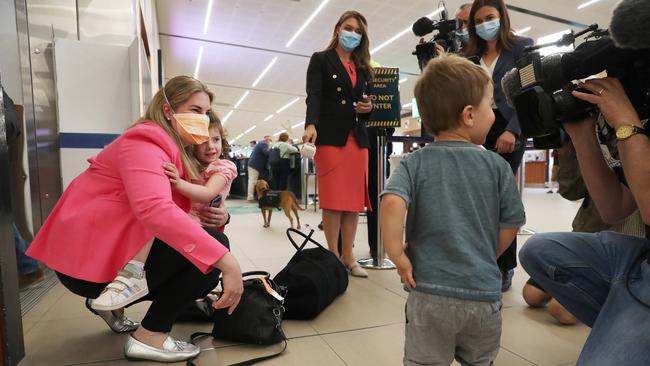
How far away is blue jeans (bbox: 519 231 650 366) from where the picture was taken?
0.70 meters

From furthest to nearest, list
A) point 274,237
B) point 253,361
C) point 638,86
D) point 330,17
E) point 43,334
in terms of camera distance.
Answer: point 330,17, point 274,237, point 43,334, point 253,361, point 638,86

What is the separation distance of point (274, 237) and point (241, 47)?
21.4ft

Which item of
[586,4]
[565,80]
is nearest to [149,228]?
[565,80]

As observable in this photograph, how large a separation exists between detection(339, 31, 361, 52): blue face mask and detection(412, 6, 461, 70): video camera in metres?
0.32

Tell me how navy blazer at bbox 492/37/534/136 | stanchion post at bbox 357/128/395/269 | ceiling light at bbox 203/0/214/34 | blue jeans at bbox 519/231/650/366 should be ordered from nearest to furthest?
blue jeans at bbox 519/231/650/366 → navy blazer at bbox 492/37/534/136 → stanchion post at bbox 357/128/395/269 → ceiling light at bbox 203/0/214/34

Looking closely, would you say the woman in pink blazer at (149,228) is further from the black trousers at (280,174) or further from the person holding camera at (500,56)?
the black trousers at (280,174)

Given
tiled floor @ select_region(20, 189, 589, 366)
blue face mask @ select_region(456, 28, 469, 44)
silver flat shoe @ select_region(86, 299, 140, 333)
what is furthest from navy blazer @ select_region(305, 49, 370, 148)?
silver flat shoe @ select_region(86, 299, 140, 333)

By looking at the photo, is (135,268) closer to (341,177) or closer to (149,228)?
(149,228)

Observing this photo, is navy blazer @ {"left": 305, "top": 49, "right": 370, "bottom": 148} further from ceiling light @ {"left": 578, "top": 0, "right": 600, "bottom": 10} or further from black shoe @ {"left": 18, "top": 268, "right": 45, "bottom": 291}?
ceiling light @ {"left": 578, "top": 0, "right": 600, "bottom": 10}

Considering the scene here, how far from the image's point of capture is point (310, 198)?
7914mm

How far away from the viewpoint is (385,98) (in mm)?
2209

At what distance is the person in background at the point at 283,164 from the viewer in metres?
6.94

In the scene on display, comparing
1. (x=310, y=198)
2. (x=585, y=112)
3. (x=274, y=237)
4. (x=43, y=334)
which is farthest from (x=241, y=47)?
A: (x=585, y=112)

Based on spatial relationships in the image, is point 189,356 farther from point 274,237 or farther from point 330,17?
point 330,17
